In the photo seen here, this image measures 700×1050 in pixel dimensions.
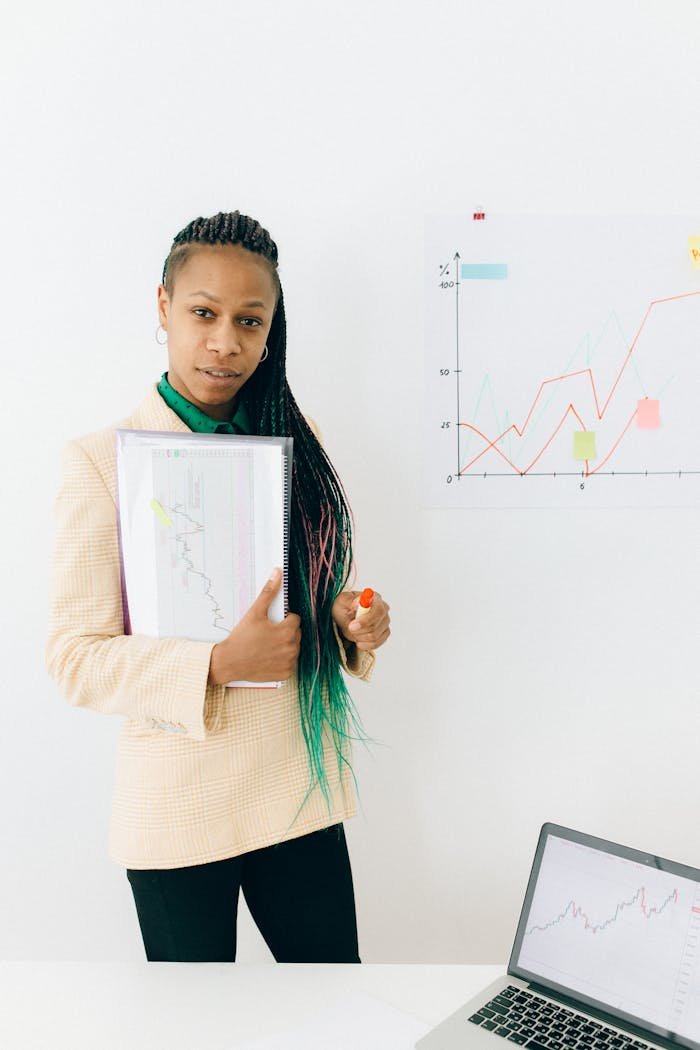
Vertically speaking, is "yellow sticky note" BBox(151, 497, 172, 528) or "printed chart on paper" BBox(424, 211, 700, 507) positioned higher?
"printed chart on paper" BBox(424, 211, 700, 507)

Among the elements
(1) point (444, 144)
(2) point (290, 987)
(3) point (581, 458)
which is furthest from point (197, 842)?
(1) point (444, 144)

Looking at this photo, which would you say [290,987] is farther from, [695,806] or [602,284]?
[602,284]

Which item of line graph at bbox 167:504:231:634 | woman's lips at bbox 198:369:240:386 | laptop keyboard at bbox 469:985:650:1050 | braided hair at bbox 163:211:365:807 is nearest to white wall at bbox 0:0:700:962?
braided hair at bbox 163:211:365:807

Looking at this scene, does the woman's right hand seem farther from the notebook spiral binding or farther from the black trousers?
the black trousers

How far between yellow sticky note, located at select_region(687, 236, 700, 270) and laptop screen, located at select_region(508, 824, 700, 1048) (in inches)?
39.8

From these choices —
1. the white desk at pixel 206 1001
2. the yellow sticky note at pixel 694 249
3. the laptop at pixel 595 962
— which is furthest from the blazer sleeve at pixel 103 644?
the yellow sticky note at pixel 694 249

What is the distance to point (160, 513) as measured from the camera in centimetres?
102

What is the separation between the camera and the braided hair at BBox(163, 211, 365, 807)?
1123mm

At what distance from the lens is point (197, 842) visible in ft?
3.47

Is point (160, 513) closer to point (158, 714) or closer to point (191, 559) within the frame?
point (191, 559)

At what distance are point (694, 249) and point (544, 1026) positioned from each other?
4.05ft

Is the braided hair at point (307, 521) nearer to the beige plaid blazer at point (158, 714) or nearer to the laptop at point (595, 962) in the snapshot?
the beige plaid blazer at point (158, 714)

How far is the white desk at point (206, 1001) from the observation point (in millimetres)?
863

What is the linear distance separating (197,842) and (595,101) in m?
1.35
